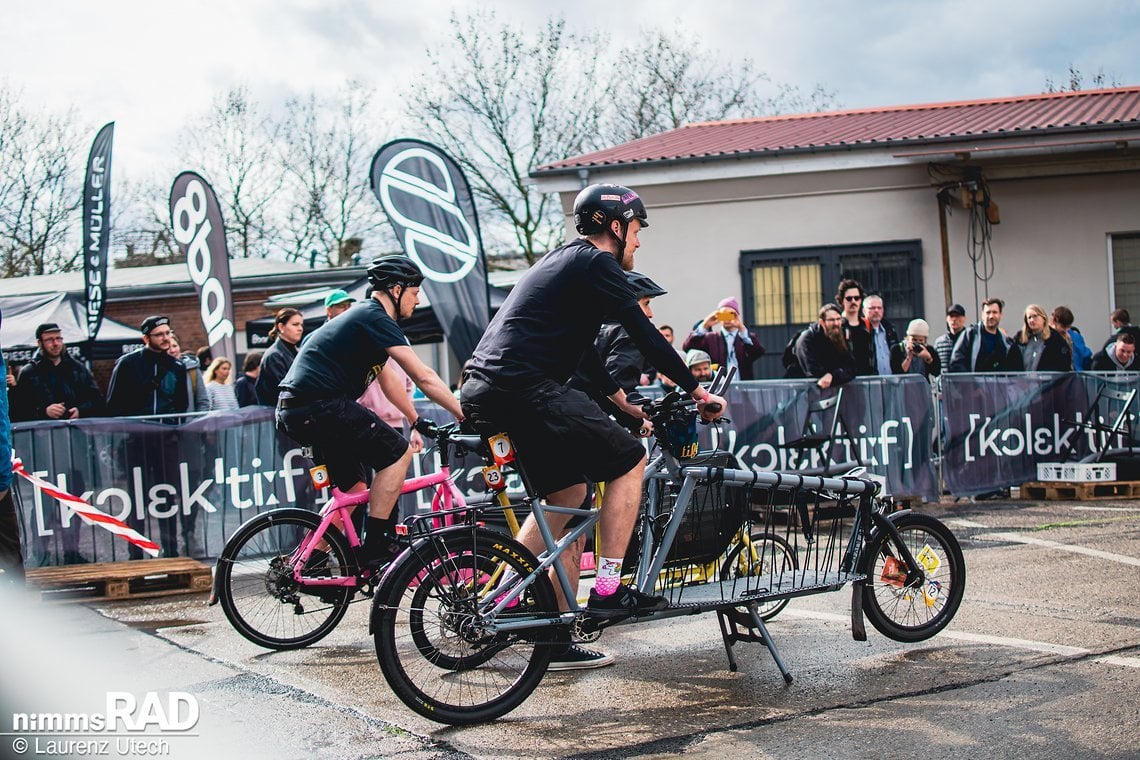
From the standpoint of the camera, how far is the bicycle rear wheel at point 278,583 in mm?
5973

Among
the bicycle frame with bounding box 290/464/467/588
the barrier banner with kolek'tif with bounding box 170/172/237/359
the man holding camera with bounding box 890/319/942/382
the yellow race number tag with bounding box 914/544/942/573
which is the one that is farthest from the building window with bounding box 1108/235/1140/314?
the bicycle frame with bounding box 290/464/467/588

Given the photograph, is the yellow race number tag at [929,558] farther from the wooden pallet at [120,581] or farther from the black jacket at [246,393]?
the black jacket at [246,393]

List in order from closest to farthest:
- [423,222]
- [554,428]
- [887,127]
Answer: [554,428] → [423,222] → [887,127]

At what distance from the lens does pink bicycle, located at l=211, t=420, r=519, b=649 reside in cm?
597

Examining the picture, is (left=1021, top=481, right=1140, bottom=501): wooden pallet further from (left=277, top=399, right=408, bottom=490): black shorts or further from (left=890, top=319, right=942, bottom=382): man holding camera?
(left=277, top=399, right=408, bottom=490): black shorts

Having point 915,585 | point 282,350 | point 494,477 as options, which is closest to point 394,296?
point 494,477

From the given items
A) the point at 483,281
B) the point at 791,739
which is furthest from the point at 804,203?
the point at 791,739

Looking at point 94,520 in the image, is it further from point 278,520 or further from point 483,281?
point 483,281

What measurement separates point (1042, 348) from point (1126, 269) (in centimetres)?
544

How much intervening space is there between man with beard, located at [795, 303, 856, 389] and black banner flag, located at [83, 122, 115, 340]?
8.10m

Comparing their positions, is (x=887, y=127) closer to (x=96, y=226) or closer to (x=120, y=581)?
(x=96, y=226)

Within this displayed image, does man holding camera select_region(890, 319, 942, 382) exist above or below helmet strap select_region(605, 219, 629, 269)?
below

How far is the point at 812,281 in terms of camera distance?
17.0 metres

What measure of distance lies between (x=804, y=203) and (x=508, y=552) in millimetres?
13467
